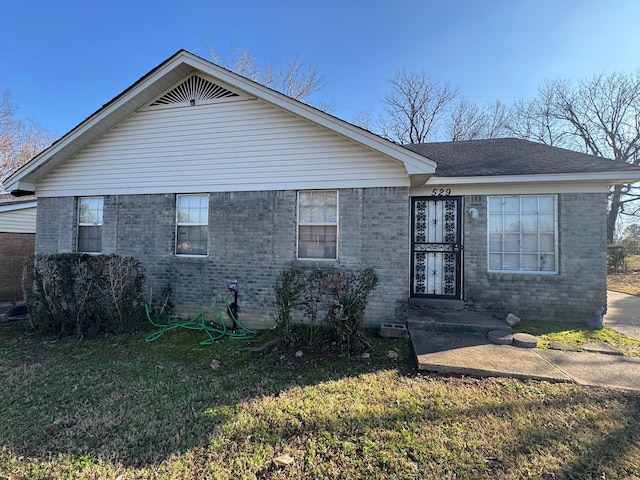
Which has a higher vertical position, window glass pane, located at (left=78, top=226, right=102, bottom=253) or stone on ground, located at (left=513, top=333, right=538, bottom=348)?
window glass pane, located at (left=78, top=226, right=102, bottom=253)

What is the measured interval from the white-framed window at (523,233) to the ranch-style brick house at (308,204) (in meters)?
0.03

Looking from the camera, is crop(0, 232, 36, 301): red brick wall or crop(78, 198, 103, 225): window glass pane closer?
crop(78, 198, 103, 225): window glass pane

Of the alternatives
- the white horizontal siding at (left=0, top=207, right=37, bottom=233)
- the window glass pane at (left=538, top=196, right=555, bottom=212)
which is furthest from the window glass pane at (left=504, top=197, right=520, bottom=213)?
the white horizontal siding at (left=0, top=207, right=37, bottom=233)

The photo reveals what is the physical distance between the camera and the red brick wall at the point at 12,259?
1066cm

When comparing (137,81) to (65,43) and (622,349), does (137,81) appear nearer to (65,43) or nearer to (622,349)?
(622,349)

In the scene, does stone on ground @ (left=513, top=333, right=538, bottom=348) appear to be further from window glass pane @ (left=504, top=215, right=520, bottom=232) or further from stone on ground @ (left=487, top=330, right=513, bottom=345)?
window glass pane @ (left=504, top=215, right=520, bottom=232)

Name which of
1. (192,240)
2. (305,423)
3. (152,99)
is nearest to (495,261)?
(305,423)

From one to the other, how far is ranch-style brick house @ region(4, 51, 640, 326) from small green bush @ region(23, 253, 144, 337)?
1096 millimetres

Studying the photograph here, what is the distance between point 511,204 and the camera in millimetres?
6719

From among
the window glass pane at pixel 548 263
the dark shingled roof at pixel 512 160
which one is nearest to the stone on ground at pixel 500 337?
the window glass pane at pixel 548 263

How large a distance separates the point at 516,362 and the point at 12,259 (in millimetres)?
15471

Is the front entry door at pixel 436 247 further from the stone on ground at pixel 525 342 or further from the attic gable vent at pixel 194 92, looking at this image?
the attic gable vent at pixel 194 92

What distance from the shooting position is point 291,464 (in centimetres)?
244

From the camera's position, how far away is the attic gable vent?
681 centimetres
